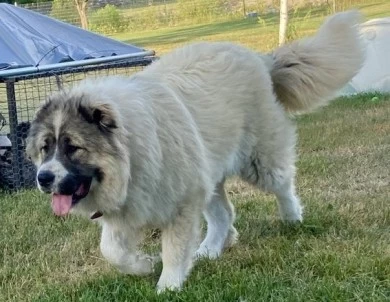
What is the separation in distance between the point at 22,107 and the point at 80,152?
3.84 metres

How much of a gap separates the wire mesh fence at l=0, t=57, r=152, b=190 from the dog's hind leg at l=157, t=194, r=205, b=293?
8.89 feet

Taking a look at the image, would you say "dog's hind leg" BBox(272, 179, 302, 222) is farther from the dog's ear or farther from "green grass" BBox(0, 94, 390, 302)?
the dog's ear

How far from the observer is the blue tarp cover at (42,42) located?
24.3 ft

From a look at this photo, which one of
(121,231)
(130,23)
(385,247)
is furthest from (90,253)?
(130,23)

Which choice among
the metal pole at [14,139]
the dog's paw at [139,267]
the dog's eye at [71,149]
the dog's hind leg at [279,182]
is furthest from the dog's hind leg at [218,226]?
the metal pole at [14,139]

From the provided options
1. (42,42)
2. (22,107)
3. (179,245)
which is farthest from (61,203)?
(42,42)

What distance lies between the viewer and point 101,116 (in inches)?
140

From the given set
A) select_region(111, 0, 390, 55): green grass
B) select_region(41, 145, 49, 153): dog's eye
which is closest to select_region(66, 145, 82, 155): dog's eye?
select_region(41, 145, 49, 153): dog's eye

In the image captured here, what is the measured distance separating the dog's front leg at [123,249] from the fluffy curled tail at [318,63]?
67.8 inches

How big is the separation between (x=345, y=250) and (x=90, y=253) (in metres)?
1.75

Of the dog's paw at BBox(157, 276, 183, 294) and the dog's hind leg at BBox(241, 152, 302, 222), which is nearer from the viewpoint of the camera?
the dog's paw at BBox(157, 276, 183, 294)

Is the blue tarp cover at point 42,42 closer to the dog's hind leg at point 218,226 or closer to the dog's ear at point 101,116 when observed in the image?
the dog's hind leg at point 218,226

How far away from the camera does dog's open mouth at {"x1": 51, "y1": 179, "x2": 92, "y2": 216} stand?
361cm

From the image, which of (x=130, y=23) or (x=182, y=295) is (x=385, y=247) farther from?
(x=130, y=23)
